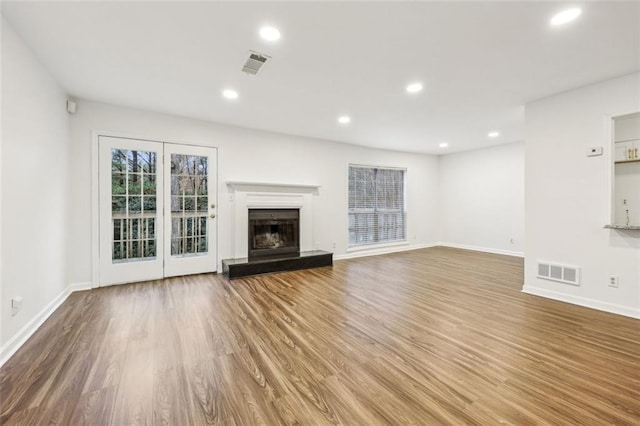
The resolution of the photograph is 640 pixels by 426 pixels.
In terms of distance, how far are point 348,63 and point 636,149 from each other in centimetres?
352

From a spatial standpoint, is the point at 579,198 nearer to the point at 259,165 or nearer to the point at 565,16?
the point at 565,16

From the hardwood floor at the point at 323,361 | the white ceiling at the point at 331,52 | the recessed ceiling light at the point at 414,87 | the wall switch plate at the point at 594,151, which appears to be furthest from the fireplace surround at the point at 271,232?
the wall switch plate at the point at 594,151

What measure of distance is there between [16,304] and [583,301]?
5.67m

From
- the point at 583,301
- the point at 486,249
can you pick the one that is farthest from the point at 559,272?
the point at 486,249

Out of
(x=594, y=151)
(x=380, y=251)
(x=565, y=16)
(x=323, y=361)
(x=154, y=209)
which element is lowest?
(x=323, y=361)

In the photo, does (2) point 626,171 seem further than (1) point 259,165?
No

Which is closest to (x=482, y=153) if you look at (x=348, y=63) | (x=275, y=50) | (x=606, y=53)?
(x=606, y=53)

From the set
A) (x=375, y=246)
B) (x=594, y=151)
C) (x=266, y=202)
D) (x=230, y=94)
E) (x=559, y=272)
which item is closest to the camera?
(x=594, y=151)

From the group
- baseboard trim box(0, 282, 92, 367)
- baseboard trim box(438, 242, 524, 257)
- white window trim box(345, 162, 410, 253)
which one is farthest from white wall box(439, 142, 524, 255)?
baseboard trim box(0, 282, 92, 367)

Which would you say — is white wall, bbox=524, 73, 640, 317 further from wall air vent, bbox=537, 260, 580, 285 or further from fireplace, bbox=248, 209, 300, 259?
fireplace, bbox=248, 209, 300, 259

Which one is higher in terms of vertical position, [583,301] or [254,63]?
[254,63]

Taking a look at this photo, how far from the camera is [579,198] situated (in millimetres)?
3182

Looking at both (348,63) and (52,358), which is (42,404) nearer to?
(52,358)

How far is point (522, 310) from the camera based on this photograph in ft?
9.84
